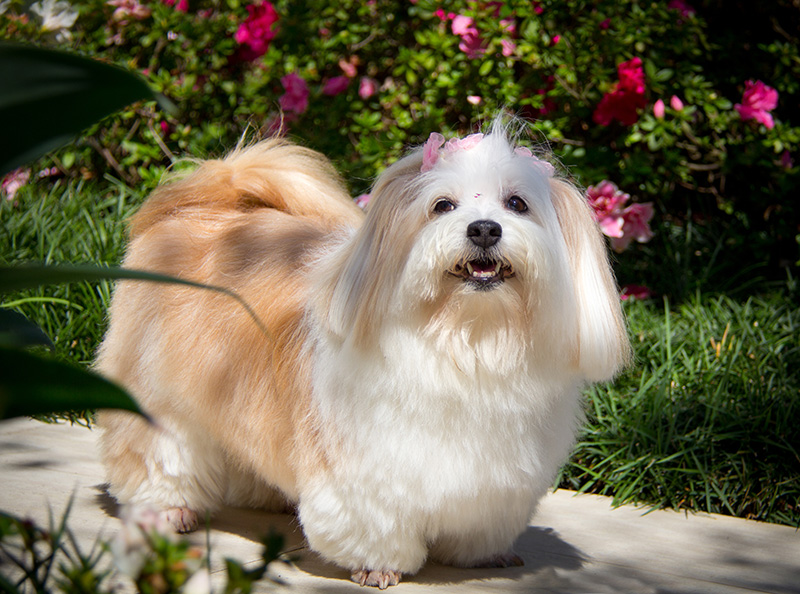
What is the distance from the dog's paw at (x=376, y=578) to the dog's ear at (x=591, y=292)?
744mm

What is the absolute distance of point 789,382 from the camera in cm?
339

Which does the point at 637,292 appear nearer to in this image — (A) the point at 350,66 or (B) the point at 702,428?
(B) the point at 702,428

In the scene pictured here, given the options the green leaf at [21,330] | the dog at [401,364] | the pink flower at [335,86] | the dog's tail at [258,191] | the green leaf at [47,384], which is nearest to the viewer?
the green leaf at [47,384]

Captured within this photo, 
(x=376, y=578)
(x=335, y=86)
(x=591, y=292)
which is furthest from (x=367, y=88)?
(x=376, y=578)

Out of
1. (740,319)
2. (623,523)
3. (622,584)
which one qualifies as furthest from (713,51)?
(622,584)

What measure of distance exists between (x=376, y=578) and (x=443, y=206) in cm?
100

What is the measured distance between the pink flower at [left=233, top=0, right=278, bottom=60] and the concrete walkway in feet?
9.03

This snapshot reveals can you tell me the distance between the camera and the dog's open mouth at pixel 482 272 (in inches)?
77.7

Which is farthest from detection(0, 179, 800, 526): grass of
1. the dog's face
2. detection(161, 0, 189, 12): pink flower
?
detection(161, 0, 189, 12): pink flower

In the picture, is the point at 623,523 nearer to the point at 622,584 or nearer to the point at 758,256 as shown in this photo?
the point at 622,584

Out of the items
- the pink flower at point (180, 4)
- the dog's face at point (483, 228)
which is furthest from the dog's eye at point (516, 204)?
the pink flower at point (180, 4)

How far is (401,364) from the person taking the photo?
2.07 metres

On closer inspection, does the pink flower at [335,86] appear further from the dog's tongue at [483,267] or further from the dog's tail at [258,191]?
the dog's tongue at [483,267]

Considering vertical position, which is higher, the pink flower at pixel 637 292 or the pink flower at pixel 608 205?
the pink flower at pixel 608 205
